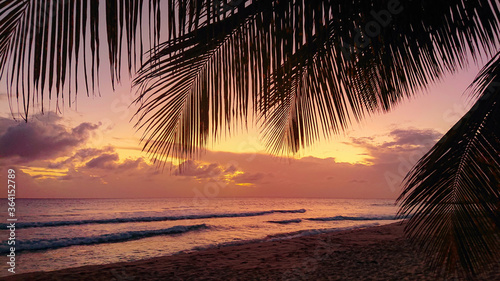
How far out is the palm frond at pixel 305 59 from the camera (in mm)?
1103

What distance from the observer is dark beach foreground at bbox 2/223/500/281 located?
5.65 meters

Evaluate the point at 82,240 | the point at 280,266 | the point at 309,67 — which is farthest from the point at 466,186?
the point at 82,240

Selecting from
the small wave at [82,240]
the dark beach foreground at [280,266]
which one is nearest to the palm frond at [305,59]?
the dark beach foreground at [280,266]

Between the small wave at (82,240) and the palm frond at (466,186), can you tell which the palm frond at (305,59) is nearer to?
the palm frond at (466,186)

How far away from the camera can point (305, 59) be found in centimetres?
162

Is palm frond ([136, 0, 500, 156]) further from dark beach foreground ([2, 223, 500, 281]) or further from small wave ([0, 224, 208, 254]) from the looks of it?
small wave ([0, 224, 208, 254])

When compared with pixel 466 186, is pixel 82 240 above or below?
below

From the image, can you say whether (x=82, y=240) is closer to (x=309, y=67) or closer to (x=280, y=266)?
(x=280, y=266)

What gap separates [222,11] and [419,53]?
4.34ft

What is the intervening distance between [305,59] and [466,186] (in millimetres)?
948

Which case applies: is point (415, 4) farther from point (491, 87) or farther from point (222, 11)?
point (222, 11)

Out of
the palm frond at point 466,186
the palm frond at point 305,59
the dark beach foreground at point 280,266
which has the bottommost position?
the dark beach foreground at point 280,266

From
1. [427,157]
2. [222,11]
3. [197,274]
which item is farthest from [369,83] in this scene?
[197,274]

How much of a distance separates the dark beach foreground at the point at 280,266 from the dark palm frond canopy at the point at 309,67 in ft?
Result: 14.1
